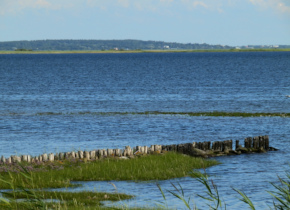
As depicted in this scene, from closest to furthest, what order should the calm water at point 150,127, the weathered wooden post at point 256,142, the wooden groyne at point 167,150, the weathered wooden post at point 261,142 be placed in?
the calm water at point 150,127, the wooden groyne at point 167,150, the weathered wooden post at point 256,142, the weathered wooden post at point 261,142

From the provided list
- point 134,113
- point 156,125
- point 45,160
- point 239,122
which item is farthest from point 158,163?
point 134,113

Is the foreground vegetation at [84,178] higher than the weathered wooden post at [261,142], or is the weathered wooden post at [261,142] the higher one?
the foreground vegetation at [84,178]

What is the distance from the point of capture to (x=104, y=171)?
25.0 metres

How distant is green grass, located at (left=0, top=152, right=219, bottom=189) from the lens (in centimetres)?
2317

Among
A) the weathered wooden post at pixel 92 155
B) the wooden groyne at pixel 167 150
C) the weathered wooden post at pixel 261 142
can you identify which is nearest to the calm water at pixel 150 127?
the wooden groyne at pixel 167 150

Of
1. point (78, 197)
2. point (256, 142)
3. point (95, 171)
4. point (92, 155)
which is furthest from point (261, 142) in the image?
point (78, 197)

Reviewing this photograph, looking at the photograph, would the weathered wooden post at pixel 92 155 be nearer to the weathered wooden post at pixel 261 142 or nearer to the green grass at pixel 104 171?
the green grass at pixel 104 171

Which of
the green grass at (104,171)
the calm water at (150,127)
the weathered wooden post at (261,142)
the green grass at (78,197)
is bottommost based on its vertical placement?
the calm water at (150,127)

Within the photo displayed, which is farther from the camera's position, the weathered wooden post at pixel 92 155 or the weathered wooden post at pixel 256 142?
the weathered wooden post at pixel 256 142

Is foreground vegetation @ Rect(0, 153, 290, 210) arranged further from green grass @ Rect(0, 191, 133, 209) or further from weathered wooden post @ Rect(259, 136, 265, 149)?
weathered wooden post @ Rect(259, 136, 265, 149)

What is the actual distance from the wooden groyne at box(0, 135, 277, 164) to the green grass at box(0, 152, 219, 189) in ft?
2.26

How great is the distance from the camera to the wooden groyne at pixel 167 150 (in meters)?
25.9

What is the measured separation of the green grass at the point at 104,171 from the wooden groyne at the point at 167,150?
2.26ft

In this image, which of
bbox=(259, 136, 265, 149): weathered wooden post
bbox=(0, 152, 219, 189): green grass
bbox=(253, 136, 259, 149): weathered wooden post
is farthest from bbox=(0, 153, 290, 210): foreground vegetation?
bbox=(259, 136, 265, 149): weathered wooden post
